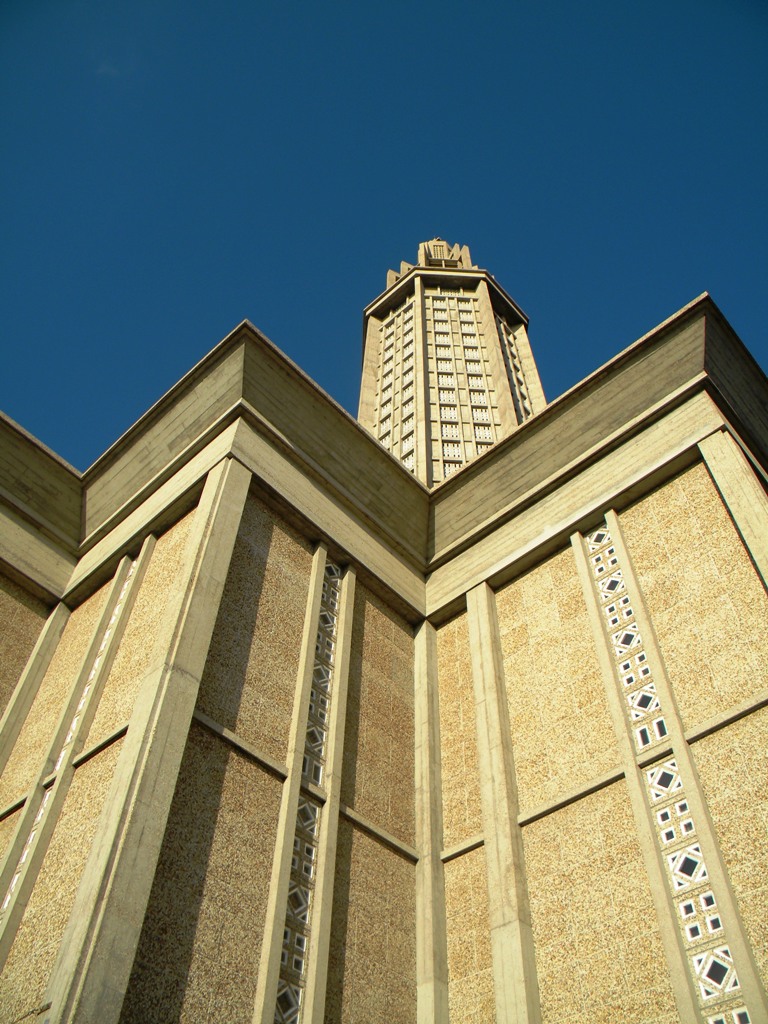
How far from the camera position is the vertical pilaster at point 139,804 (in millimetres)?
5062

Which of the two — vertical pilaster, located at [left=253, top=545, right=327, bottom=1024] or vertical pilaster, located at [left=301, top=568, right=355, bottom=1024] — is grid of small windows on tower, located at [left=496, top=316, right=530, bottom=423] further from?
vertical pilaster, located at [left=253, top=545, right=327, bottom=1024]

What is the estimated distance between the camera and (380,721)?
8.74 metres

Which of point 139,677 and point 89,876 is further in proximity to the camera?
point 139,677

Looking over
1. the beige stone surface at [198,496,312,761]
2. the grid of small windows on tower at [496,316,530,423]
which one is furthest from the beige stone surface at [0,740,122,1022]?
the grid of small windows on tower at [496,316,530,423]

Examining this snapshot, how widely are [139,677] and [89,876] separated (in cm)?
177

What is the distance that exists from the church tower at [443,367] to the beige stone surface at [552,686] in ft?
20.5

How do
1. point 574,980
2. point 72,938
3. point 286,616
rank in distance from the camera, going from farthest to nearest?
point 286,616, point 574,980, point 72,938

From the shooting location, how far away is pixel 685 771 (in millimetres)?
6762

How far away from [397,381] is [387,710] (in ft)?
40.1

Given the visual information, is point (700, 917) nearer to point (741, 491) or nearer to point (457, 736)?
point (457, 736)

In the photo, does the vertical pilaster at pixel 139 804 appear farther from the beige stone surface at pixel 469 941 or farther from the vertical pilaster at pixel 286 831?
A: the beige stone surface at pixel 469 941

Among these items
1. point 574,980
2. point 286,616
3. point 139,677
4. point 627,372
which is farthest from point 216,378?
point 574,980

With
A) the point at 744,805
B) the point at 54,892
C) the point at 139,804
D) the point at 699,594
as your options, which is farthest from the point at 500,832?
the point at 54,892

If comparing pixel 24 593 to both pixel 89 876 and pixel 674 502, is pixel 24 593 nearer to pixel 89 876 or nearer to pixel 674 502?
pixel 89 876
